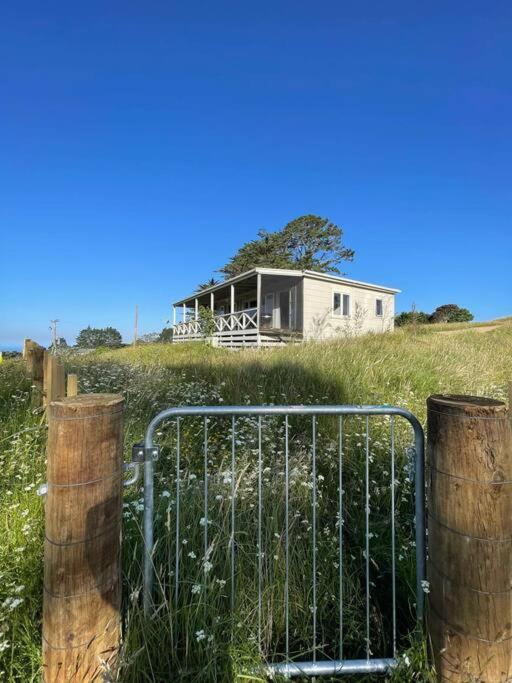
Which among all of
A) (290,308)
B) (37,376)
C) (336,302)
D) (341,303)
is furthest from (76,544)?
(341,303)

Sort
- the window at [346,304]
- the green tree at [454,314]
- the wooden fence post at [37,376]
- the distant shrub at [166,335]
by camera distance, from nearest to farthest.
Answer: the wooden fence post at [37,376]
the window at [346,304]
the distant shrub at [166,335]
the green tree at [454,314]

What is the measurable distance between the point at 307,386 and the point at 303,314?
14.2 meters

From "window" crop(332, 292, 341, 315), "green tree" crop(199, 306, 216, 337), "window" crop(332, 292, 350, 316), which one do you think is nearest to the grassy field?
"window" crop(332, 292, 341, 315)

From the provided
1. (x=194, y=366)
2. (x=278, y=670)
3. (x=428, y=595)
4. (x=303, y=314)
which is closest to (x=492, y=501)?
(x=428, y=595)

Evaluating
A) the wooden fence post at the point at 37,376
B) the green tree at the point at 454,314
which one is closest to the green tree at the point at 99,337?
the wooden fence post at the point at 37,376

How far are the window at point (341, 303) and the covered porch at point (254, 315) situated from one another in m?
2.15

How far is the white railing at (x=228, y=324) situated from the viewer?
18734 millimetres

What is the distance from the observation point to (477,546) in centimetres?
127

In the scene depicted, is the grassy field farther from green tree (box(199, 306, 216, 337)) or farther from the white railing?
green tree (box(199, 306, 216, 337))

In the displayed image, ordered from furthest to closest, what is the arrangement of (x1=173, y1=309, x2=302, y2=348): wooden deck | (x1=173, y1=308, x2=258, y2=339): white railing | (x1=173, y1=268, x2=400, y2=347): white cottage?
(x1=173, y1=308, x2=258, y2=339): white railing → (x1=173, y1=268, x2=400, y2=347): white cottage → (x1=173, y1=309, x2=302, y2=348): wooden deck

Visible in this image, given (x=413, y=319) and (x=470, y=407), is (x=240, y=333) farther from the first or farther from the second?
(x=470, y=407)

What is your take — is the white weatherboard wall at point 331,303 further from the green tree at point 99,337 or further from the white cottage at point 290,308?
the green tree at point 99,337

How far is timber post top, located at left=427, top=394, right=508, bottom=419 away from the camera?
4.20 feet

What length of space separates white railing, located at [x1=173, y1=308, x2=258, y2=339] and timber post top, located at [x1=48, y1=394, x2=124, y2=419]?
16593mm
